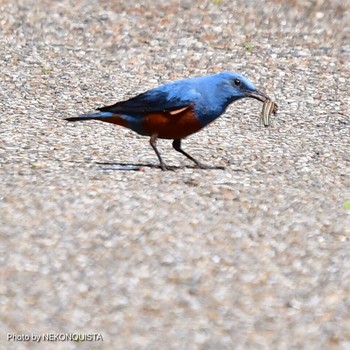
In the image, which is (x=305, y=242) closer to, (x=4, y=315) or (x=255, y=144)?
(x=4, y=315)

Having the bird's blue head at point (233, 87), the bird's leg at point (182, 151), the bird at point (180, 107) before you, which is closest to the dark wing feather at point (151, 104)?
the bird at point (180, 107)

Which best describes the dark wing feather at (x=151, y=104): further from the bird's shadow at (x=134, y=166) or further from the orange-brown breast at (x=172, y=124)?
the bird's shadow at (x=134, y=166)

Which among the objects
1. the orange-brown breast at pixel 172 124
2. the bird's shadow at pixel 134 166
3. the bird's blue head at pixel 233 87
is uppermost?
the bird's blue head at pixel 233 87

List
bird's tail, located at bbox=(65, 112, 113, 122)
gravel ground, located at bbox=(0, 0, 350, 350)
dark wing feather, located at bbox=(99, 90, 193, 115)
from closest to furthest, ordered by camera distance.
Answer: gravel ground, located at bbox=(0, 0, 350, 350)
dark wing feather, located at bbox=(99, 90, 193, 115)
bird's tail, located at bbox=(65, 112, 113, 122)

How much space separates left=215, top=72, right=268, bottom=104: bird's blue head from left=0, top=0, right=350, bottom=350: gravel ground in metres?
0.57

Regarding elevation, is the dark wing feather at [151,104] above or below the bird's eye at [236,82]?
below

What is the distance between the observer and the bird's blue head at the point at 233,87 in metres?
7.50

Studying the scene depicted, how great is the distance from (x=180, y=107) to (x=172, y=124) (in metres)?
0.15

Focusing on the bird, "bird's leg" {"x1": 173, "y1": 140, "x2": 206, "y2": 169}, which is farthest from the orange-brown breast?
"bird's leg" {"x1": 173, "y1": 140, "x2": 206, "y2": 169}

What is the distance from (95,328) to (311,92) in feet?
19.7

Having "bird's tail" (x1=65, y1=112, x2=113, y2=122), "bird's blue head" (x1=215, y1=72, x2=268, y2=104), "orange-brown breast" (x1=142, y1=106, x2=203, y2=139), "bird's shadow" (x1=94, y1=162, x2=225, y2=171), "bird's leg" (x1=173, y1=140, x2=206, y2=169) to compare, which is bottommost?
"bird's shadow" (x1=94, y1=162, x2=225, y2=171)

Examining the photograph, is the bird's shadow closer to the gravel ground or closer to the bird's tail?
the gravel ground

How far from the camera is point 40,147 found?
26.8ft

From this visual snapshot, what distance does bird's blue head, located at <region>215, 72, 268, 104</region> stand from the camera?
295 inches
